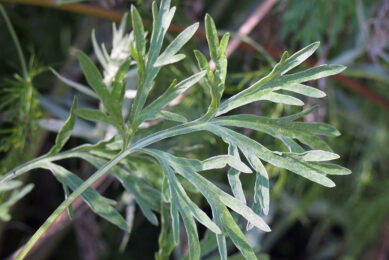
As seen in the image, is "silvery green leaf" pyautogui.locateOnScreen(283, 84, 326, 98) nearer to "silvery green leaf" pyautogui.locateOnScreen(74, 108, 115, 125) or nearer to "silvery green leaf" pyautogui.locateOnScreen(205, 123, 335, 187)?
"silvery green leaf" pyautogui.locateOnScreen(205, 123, 335, 187)

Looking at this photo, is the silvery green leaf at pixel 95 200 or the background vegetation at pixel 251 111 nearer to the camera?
the silvery green leaf at pixel 95 200

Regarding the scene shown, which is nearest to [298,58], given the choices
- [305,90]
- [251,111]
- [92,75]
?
[305,90]

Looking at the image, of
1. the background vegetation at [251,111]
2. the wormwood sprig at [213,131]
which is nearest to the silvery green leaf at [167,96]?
the wormwood sprig at [213,131]

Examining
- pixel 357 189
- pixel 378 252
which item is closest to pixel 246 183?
pixel 357 189

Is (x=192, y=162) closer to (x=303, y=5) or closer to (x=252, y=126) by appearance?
(x=252, y=126)

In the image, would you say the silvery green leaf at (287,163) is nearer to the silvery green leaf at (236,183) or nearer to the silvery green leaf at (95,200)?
the silvery green leaf at (236,183)

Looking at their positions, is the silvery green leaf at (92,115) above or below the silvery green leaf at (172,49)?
below

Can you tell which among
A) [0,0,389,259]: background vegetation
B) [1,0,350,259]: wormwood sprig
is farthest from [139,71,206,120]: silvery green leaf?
[0,0,389,259]: background vegetation

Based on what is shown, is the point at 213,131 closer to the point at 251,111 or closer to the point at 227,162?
the point at 227,162
